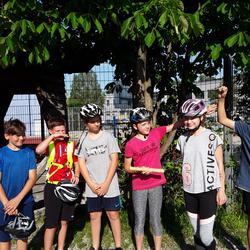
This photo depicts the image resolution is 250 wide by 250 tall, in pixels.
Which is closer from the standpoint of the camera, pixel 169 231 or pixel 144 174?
pixel 144 174

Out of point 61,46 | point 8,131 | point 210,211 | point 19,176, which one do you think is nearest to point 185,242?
point 210,211

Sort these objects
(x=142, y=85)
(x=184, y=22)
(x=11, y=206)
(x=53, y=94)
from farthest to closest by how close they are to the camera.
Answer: (x=53, y=94), (x=142, y=85), (x=11, y=206), (x=184, y=22)

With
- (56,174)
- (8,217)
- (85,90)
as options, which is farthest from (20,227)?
(85,90)

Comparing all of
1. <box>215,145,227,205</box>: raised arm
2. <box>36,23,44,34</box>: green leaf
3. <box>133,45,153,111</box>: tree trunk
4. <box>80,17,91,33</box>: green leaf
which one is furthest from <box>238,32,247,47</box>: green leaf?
<box>36,23,44,34</box>: green leaf

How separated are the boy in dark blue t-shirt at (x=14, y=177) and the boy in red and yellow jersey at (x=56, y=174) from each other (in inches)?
11.8

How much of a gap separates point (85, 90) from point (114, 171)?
4909 mm

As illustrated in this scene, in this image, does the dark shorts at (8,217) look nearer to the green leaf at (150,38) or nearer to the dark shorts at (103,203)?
the dark shorts at (103,203)

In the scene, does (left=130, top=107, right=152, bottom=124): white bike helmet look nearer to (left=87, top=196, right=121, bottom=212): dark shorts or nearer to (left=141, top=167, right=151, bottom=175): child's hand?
(left=141, top=167, right=151, bottom=175): child's hand

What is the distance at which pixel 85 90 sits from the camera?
8.98 m

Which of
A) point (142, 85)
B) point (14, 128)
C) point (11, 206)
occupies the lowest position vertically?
point (11, 206)

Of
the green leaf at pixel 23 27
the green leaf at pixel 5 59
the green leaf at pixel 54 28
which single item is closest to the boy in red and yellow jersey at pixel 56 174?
the green leaf at pixel 5 59

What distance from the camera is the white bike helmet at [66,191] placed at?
418 centimetres

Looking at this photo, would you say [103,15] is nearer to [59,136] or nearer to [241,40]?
[241,40]

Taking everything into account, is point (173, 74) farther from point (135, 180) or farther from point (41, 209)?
point (41, 209)
